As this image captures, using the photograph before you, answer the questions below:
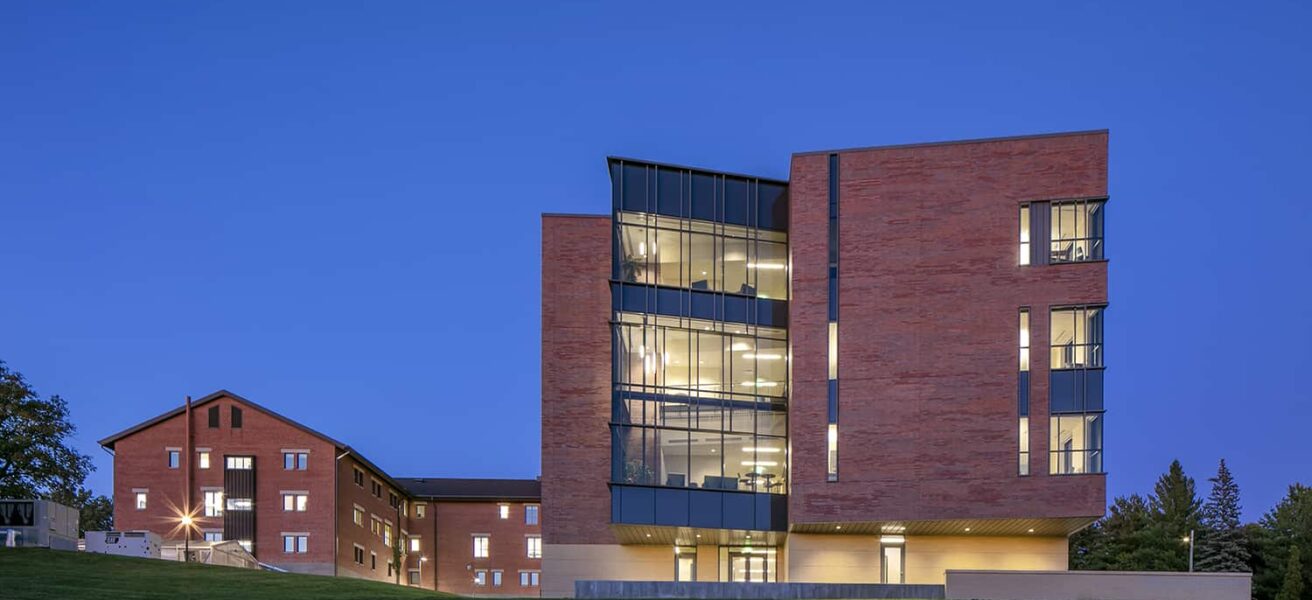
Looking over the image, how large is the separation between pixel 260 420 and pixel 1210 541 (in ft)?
213

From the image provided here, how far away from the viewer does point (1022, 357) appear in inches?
1561

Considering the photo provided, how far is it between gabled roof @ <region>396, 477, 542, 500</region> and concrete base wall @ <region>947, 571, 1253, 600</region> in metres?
52.2

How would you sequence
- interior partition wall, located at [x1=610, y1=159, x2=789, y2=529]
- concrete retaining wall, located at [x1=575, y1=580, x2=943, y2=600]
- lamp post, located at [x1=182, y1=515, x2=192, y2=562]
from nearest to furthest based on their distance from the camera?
1. concrete retaining wall, located at [x1=575, y1=580, x2=943, y2=600]
2. interior partition wall, located at [x1=610, y1=159, x2=789, y2=529]
3. lamp post, located at [x1=182, y1=515, x2=192, y2=562]

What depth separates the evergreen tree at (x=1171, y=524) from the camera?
79.1 metres

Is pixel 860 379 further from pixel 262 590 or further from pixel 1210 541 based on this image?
pixel 1210 541

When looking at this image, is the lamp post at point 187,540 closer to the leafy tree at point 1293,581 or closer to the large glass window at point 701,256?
the large glass window at point 701,256

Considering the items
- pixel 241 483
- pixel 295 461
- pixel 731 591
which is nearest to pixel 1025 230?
pixel 731 591

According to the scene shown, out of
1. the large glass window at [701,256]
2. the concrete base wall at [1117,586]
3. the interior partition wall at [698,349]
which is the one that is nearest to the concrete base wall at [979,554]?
the interior partition wall at [698,349]

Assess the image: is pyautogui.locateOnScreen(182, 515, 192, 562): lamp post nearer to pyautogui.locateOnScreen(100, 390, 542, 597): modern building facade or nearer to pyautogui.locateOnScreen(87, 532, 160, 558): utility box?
pyautogui.locateOnScreen(100, 390, 542, 597): modern building facade

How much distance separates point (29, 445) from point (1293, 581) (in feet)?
240

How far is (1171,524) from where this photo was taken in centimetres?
8062

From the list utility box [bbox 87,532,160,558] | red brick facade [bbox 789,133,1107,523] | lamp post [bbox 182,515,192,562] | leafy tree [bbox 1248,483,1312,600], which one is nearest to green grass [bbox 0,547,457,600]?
utility box [bbox 87,532,160,558]

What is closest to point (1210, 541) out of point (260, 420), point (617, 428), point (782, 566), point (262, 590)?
point (782, 566)

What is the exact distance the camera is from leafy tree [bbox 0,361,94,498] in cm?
6119
